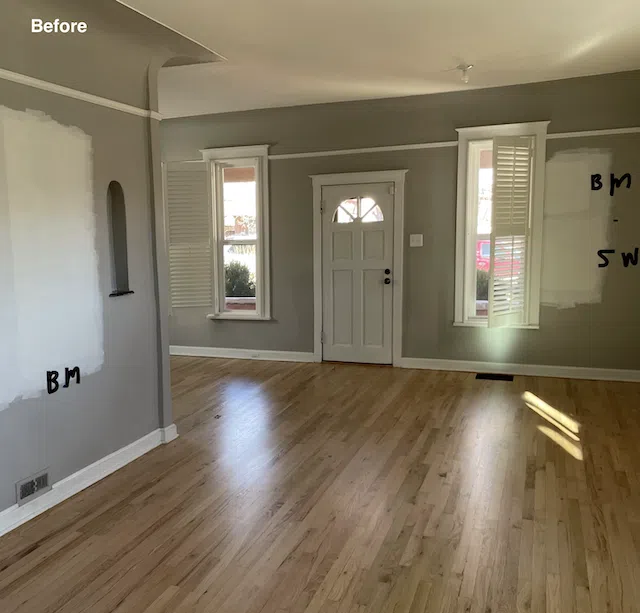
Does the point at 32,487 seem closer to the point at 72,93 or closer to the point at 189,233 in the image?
the point at 72,93

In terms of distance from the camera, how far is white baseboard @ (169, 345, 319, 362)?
613 cm

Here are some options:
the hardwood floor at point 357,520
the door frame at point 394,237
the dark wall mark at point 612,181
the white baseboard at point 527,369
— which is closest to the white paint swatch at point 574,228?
the dark wall mark at point 612,181

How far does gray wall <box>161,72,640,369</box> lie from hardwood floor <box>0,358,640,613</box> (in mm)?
970

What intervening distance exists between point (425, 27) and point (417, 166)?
198 centimetres

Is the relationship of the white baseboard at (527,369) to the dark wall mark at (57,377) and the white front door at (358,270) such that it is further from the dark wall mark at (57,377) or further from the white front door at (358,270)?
the dark wall mark at (57,377)

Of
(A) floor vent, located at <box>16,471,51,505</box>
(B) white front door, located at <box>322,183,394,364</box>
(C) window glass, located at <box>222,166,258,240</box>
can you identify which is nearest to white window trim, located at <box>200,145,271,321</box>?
(C) window glass, located at <box>222,166,258,240</box>

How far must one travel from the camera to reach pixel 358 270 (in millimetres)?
5820

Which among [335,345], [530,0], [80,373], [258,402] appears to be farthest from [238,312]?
[530,0]

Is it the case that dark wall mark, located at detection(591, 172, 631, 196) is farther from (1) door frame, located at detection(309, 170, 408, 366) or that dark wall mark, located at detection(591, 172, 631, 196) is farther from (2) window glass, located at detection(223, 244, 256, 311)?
(2) window glass, located at detection(223, 244, 256, 311)

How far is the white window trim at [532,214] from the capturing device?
16.7ft

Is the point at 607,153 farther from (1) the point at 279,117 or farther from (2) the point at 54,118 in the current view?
(2) the point at 54,118

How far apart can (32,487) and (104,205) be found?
5.14 feet

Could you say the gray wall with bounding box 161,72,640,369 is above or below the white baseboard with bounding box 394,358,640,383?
above

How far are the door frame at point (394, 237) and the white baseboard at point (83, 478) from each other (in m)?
2.48
